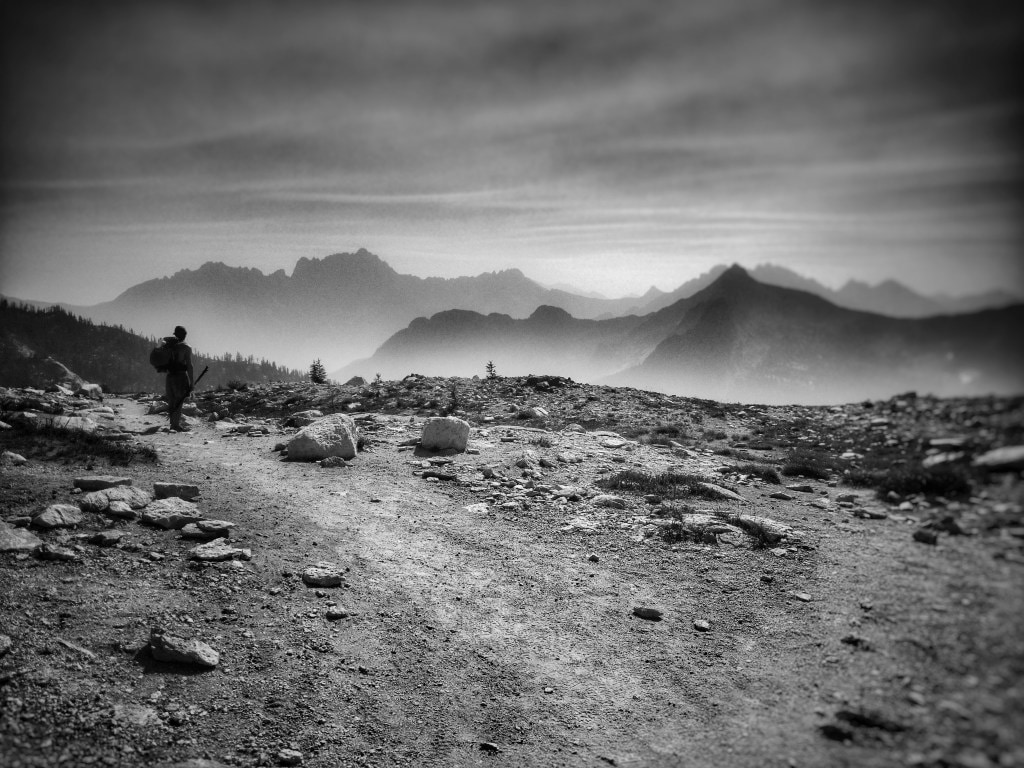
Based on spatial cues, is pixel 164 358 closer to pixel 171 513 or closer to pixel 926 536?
pixel 171 513

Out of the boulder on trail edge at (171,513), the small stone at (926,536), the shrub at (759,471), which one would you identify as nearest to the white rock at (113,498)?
the boulder on trail edge at (171,513)

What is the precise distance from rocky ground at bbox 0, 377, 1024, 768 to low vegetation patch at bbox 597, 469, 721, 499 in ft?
0.26

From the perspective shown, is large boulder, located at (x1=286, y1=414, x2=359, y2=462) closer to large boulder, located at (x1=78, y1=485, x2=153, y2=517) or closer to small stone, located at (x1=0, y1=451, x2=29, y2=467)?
large boulder, located at (x1=78, y1=485, x2=153, y2=517)

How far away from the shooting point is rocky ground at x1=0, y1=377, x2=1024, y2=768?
79.0 inches

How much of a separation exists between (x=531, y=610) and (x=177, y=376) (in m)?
15.2

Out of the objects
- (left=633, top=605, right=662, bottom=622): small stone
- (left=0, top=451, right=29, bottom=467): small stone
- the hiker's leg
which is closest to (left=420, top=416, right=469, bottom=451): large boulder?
(left=633, top=605, right=662, bottom=622): small stone

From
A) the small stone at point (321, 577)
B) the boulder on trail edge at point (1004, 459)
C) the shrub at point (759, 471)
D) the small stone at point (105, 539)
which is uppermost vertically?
the boulder on trail edge at point (1004, 459)

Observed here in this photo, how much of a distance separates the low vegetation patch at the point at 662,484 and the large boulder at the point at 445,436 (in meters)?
4.29

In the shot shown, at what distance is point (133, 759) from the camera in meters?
3.60

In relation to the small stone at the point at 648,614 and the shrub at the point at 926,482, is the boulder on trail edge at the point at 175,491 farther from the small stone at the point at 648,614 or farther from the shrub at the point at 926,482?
the shrub at the point at 926,482

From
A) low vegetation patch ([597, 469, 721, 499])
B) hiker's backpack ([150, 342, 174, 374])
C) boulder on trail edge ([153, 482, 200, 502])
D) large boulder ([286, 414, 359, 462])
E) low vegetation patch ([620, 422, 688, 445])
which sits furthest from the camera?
hiker's backpack ([150, 342, 174, 374])

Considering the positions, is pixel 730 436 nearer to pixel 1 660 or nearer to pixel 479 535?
pixel 479 535

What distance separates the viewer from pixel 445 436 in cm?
1247

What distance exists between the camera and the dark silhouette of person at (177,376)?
14805mm
